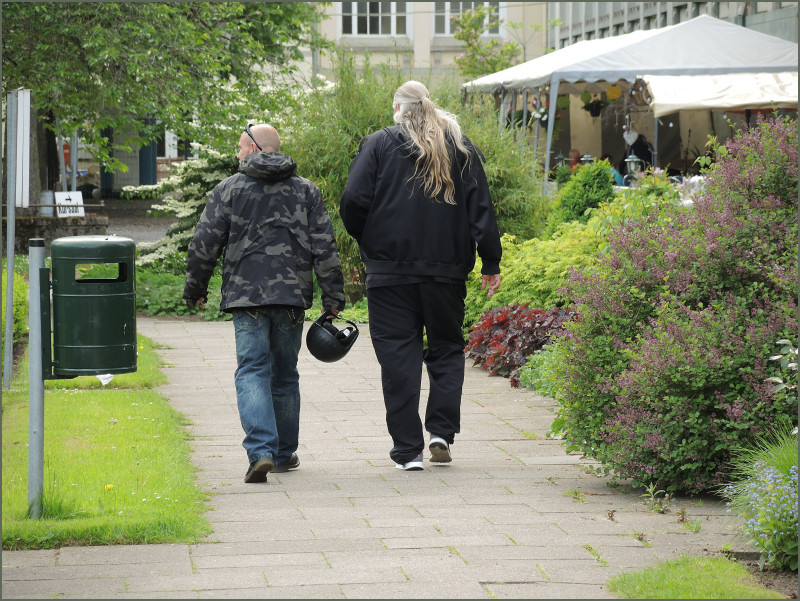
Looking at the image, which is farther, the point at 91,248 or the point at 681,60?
the point at 681,60

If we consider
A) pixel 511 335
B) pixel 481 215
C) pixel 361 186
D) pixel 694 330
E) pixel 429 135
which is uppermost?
pixel 429 135

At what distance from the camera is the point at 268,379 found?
553 centimetres

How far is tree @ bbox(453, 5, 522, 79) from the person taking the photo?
1364 inches

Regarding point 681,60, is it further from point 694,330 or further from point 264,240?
point 694,330

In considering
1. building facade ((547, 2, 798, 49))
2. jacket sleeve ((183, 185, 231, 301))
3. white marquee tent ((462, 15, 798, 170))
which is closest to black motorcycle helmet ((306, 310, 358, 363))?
jacket sleeve ((183, 185, 231, 301))

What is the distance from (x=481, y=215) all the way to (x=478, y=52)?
3020 cm

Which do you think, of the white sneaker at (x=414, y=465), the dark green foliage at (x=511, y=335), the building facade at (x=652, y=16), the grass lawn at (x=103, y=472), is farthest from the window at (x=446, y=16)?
the white sneaker at (x=414, y=465)

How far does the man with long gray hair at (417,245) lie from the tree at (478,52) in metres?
29.0

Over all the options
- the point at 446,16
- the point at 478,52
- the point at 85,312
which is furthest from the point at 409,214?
the point at 446,16

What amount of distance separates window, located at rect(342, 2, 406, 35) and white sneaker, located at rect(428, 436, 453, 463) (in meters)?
40.7

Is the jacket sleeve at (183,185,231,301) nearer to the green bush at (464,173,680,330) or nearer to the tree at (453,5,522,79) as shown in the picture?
the green bush at (464,173,680,330)

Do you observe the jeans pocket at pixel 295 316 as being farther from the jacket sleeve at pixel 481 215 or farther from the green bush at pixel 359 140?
the green bush at pixel 359 140

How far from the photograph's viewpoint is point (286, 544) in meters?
4.18

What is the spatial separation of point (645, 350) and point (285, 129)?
28.7ft
